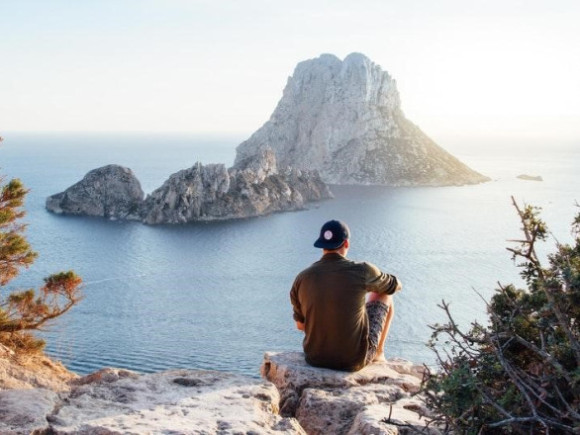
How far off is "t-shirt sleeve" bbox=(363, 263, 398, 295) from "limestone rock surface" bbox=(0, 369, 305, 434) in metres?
1.63

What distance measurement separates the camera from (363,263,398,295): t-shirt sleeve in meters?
6.16

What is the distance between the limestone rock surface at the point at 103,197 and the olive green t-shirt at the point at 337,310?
94359 millimetres

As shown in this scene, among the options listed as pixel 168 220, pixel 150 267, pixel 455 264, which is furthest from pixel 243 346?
pixel 168 220

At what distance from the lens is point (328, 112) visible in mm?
161375

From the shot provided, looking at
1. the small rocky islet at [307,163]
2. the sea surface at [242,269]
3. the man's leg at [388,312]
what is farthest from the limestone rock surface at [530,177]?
the man's leg at [388,312]

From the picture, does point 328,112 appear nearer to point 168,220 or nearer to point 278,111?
point 278,111

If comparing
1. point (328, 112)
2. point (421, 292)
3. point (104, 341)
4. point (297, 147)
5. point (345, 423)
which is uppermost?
point (328, 112)

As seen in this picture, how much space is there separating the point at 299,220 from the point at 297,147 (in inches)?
2720

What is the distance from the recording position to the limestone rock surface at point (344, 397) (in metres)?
4.78

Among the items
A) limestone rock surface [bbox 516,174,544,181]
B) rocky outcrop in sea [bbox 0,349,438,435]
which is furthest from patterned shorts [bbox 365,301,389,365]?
limestone rock surface [bbox 516,174,544,181]

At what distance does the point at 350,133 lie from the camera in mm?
157625

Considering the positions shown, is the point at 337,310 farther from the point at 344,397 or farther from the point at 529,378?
the point at 529,378

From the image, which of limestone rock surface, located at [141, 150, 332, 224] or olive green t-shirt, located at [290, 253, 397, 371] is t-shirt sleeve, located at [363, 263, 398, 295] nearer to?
olive green t-shirt, located at [290, 253, 397, 371]

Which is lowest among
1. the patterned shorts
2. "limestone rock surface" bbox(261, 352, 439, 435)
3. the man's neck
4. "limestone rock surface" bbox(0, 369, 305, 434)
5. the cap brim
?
"limestone rock surface" bbox(261, 352, 439, 435)
